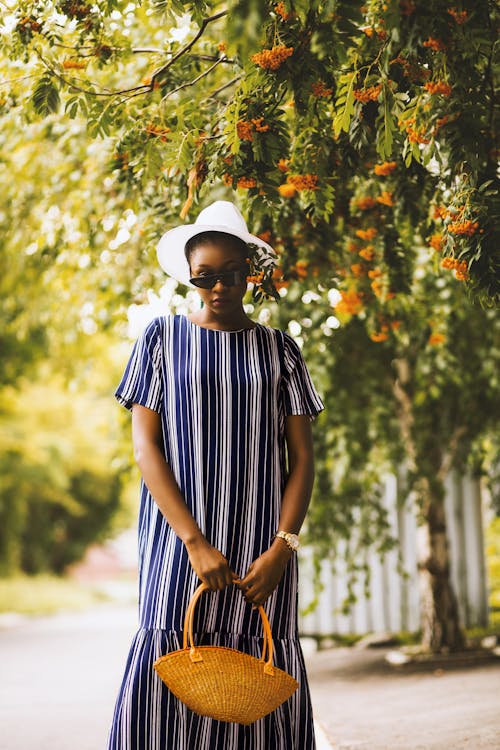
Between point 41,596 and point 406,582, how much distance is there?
48.8 ft

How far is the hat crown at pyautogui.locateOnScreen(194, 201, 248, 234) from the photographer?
3.30m

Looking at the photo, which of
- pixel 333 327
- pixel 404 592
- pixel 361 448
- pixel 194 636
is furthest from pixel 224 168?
pixel 404 592

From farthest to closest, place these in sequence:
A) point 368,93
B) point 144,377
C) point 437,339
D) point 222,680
Answer: point 437,339
point 368,93
point 144,377
point 222,680

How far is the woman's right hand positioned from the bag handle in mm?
29

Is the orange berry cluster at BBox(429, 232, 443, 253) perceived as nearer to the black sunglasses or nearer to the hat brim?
the hat brim

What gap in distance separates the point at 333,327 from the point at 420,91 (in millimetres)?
3720

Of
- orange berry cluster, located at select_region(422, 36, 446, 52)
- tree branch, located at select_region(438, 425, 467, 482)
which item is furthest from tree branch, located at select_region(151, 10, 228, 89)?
tree branch, located at select_region(438, 425, 467, 482)

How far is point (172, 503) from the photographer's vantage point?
3025 mm

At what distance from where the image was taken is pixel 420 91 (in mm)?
3385

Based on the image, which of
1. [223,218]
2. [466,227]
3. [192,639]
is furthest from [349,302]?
[192,639]

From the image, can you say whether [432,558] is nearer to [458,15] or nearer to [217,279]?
[217,279]

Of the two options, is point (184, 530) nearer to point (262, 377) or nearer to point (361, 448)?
point (262, 377)

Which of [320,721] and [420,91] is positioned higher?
[420,91]

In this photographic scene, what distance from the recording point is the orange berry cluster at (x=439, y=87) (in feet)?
10.6
